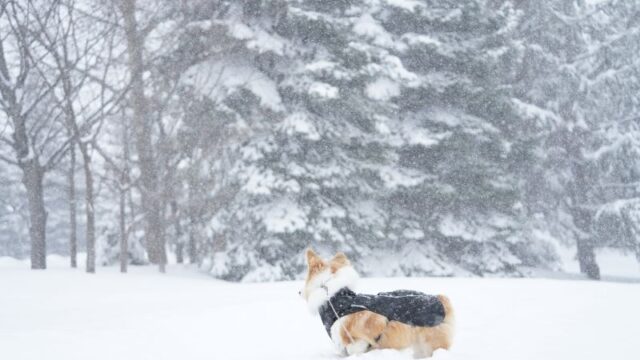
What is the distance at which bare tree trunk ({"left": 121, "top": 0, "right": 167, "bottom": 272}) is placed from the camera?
15.4 m

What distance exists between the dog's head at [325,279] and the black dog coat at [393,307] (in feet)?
0.20

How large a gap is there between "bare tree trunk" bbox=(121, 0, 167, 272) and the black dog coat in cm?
1124

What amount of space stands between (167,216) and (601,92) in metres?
17.2

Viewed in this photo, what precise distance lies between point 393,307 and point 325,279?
2.20 ft

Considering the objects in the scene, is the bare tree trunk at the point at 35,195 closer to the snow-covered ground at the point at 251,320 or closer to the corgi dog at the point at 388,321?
the snow-covered ground at the point at 251,320

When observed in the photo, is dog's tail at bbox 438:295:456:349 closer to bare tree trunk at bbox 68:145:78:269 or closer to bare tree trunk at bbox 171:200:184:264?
bare tree trunk at bbox 171:200:184:264

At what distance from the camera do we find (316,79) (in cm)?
1630

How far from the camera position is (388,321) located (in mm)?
4711

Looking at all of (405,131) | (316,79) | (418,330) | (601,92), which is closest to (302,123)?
(316,79)

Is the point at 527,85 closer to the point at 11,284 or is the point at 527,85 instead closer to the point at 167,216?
the point at 167,216

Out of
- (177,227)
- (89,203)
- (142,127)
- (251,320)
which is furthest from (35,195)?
(251,320)

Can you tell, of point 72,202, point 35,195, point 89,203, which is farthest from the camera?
point 72,202

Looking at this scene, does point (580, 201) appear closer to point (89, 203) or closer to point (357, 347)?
point (89, 203)

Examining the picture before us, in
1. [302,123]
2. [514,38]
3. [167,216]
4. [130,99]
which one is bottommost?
[167,216]
